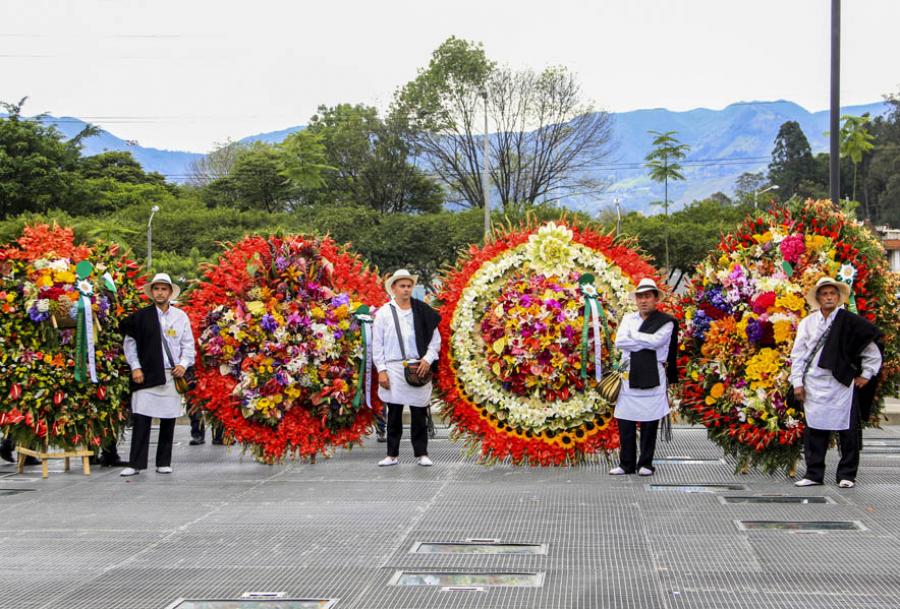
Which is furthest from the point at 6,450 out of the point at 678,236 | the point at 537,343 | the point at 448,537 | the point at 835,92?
the point at 678,236

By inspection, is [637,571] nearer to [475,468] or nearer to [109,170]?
[475,468]

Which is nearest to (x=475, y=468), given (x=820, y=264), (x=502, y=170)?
(x=820, y=264)

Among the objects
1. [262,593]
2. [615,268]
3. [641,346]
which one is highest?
[615,268]

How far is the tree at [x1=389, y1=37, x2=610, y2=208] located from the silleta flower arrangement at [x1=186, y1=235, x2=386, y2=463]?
142 feet

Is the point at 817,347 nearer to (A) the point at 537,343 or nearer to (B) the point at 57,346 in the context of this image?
(A) the point at 537,343

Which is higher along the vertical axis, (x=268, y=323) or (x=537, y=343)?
(x=268, y=323)

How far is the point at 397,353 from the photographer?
1116 centimetres

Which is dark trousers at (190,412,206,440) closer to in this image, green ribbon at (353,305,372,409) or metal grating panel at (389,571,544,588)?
green ribbon at (353,305,372,409)

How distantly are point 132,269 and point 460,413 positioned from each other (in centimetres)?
380

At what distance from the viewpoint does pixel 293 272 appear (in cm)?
1128

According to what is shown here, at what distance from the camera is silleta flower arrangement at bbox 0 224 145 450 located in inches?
421

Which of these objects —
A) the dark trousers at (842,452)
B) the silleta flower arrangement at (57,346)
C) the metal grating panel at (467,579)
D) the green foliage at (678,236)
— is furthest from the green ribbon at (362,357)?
the green foliage at (678,236)

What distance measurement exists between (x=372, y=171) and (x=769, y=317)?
170 ft

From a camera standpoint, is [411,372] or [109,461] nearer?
[411,372]
